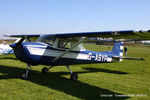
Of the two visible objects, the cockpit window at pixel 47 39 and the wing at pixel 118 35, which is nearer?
the wing at pixel 118 35

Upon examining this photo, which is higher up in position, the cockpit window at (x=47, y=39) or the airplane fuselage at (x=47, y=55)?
the cockpit window at (x=47, y=39)

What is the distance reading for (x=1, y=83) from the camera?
19.9 feet

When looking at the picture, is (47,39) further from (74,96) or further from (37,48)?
(74,96)

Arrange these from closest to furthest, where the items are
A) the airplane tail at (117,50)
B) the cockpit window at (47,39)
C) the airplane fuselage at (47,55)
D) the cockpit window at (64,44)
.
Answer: the airplane fuselage at (47,55) → the cockpit window at (47,39) → the cockpit window at (64,44) → the airplane tail at (117,50)

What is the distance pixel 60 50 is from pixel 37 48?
114 cm

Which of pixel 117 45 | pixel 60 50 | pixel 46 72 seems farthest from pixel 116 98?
pixel 117 45

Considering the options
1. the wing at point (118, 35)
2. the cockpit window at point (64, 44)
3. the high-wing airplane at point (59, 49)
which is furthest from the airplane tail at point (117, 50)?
the cockpit window at point (64, 44)

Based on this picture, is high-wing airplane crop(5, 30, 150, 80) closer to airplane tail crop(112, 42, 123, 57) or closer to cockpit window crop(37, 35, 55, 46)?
cockpit window crop(37, 35, 55, 46)

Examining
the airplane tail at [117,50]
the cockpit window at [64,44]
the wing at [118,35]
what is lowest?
the airplane tail at [117,50]

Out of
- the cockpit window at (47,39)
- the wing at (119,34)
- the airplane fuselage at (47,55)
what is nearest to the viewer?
the wing at (119,34)

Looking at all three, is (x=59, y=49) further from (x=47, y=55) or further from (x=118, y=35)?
(x=118, y=35)

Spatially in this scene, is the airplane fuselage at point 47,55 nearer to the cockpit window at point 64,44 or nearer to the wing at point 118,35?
the cockpit window at point 64,44

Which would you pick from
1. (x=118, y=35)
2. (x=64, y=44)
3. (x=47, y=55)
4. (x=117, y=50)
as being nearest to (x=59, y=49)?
(x=64, y=44)

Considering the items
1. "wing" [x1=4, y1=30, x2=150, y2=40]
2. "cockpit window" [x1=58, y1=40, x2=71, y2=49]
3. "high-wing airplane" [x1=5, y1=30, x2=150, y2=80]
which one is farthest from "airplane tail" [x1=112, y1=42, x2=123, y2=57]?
"cockpit window" [x1=58, y1=40, x2=71, y2=49]
